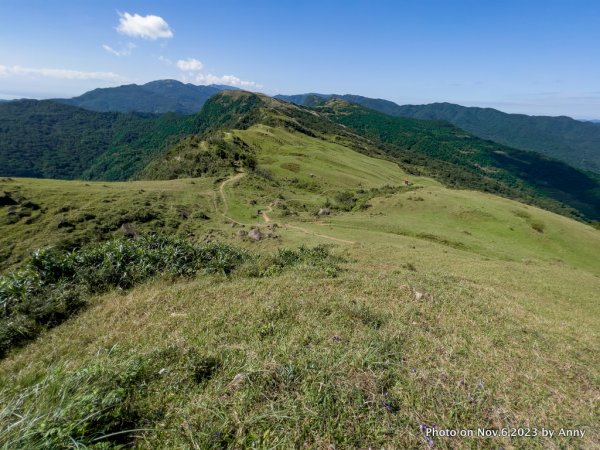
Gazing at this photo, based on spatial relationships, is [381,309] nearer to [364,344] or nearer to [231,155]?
[364,344]

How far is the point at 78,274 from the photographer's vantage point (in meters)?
12.3

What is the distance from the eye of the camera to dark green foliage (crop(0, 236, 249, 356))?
31.3 feet

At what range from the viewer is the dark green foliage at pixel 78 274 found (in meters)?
9.55

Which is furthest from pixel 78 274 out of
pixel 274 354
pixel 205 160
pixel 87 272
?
pixel 205 160

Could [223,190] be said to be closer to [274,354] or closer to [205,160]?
[205,160]

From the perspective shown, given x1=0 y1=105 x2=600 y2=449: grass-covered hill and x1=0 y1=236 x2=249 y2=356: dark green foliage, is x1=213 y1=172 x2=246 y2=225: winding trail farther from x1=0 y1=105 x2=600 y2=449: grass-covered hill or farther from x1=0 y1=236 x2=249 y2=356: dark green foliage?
x1=0 y1=105 x2=600 y2=449: grass-covered hill

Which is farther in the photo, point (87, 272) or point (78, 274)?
point (87, 272)

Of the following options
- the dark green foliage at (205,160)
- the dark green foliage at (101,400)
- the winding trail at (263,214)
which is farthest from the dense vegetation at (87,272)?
the dark green foliage at (205,160)

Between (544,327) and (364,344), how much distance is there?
8608 mm

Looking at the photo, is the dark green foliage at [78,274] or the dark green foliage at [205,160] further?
the dark green foliage at [205,160]

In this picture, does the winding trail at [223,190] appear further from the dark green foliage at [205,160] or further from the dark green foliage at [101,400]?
the dark green foliage at [101,400]

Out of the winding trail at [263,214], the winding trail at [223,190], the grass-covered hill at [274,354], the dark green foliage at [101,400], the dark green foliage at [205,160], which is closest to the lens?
the dark green foliage at [101,400]

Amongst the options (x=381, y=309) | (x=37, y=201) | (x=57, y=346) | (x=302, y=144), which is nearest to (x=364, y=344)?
(x=381, y=309)

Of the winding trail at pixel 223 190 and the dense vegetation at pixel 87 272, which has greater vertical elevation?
the dense vegetation at pixel 87 272
